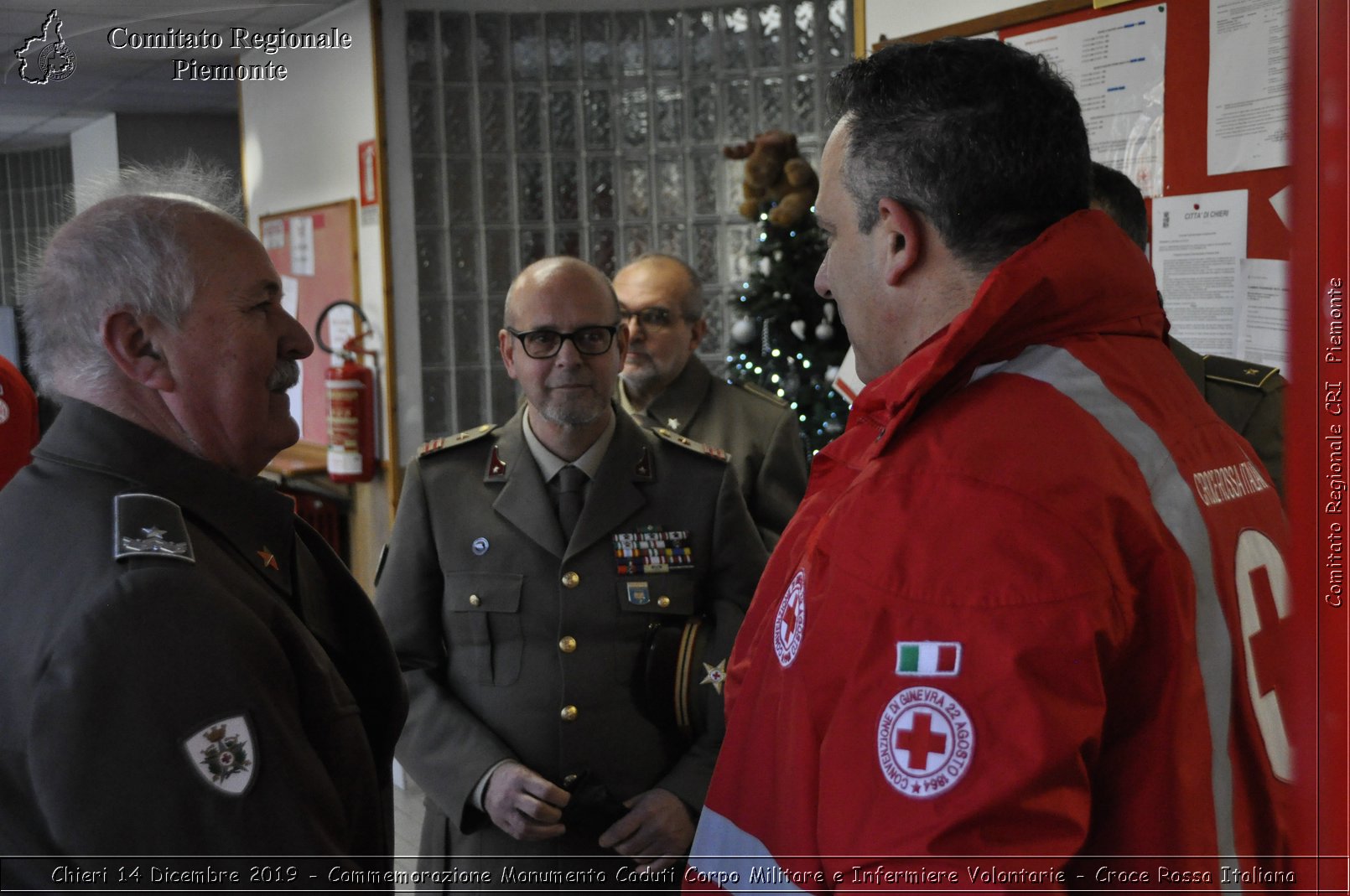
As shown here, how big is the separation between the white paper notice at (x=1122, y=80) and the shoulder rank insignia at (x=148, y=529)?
2.09 m

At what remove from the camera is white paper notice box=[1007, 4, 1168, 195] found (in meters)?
2.25

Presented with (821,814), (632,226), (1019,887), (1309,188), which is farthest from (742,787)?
(632,226)

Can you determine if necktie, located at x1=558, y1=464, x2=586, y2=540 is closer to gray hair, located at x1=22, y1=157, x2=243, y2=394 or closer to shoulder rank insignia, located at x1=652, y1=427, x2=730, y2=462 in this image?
shoulder rank insignia, located at x1=652, y1=427, x2=730, y2=462

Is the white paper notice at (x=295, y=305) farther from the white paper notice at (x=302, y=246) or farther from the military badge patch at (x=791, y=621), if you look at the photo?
the military badge patch at (x=791, y=621)

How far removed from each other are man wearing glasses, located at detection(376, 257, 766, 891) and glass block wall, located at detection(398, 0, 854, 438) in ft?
9.51

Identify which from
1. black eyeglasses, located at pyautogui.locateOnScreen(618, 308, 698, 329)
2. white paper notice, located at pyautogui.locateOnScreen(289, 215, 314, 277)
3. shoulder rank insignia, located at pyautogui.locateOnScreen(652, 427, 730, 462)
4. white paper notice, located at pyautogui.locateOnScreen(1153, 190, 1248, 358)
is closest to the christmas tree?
black eyeglasses, located at pyautogui.locateOnScreen(618, 308, 698, 329)

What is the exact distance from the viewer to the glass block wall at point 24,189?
7.73m

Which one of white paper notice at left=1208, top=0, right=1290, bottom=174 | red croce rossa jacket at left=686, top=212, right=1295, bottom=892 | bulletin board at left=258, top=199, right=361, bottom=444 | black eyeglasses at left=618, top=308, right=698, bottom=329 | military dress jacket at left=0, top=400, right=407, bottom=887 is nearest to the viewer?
red croce rossa jacket at left=686, top=212, right=1295, bottom=892

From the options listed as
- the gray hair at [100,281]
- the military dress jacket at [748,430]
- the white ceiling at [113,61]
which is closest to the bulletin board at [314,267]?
the white ceiling at [113,61]

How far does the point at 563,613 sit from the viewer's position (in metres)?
1.74

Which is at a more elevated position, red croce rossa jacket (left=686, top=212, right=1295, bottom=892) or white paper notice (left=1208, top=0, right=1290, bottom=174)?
white paper notice (left=1208, top=0, right=1290, bottom=174)

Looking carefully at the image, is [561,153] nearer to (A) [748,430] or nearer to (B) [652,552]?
(A) [748,430]

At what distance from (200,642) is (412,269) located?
13.5 ft

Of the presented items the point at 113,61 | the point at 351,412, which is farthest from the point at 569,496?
the point at 113,61
